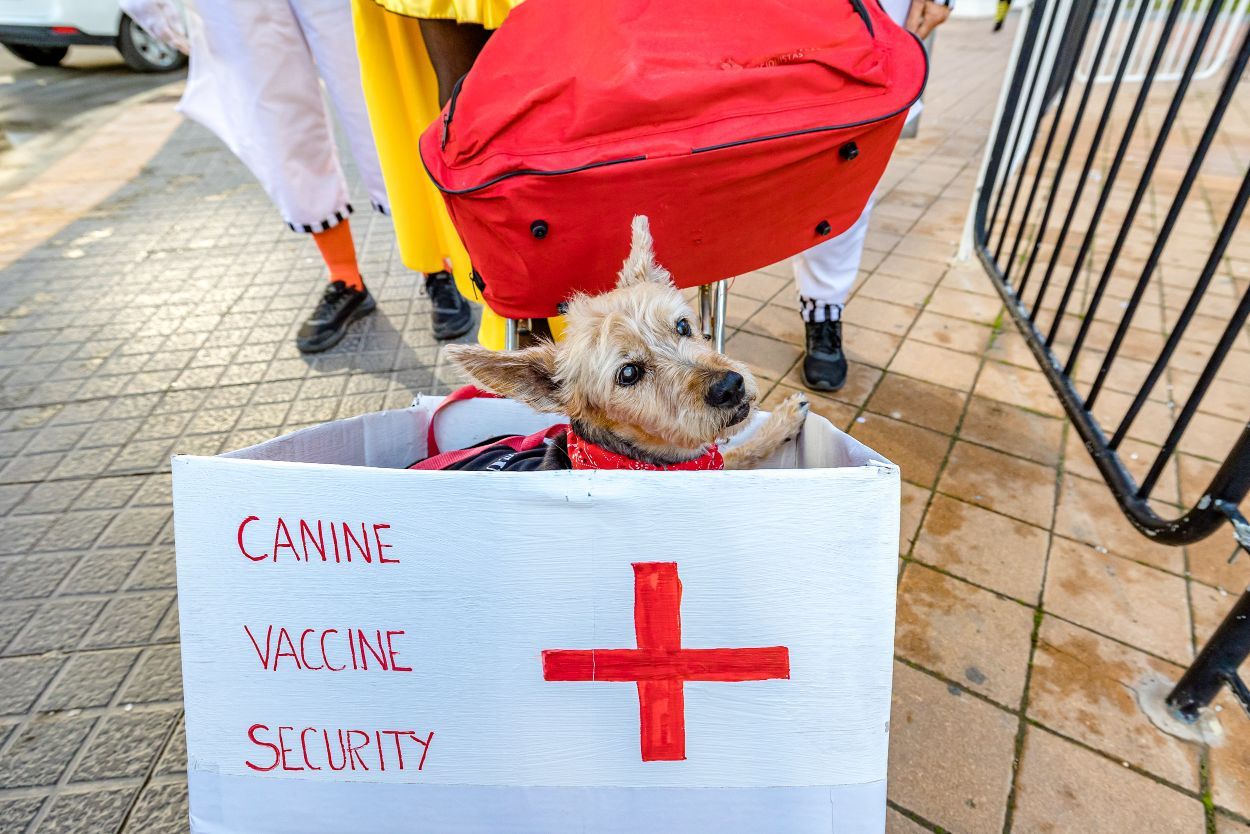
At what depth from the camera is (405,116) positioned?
2770 millimetres

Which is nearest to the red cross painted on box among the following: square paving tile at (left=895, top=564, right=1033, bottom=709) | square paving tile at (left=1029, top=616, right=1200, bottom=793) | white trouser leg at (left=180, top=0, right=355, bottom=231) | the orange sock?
square paving tile at (left=895, top=564, right=1033, bottom=709)

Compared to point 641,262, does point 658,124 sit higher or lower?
higher

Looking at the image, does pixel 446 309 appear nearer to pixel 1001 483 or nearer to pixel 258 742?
pixel 258 742

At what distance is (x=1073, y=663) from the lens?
6.82 feet

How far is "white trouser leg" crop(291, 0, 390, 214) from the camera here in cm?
305

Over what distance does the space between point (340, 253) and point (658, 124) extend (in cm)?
315

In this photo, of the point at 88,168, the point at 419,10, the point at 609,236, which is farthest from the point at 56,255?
the point at 609,236

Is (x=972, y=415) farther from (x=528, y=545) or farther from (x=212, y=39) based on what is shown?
(x=212, y=39)

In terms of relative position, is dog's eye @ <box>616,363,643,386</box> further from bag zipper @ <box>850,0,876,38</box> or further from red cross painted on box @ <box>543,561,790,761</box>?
bag zipper @ <box>850,0,876,38</box>

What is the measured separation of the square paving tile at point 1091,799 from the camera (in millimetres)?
1701

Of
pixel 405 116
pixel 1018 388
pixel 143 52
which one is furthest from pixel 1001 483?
pixel 143 52

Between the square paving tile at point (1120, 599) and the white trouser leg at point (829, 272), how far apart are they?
151 cm

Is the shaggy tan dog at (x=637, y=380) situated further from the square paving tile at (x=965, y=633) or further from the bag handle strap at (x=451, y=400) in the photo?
the square paving tile at (x=965, y=633)

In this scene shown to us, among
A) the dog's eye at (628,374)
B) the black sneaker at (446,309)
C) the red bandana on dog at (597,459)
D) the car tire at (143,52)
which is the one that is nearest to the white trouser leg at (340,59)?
the black sneaker at (446,309)
